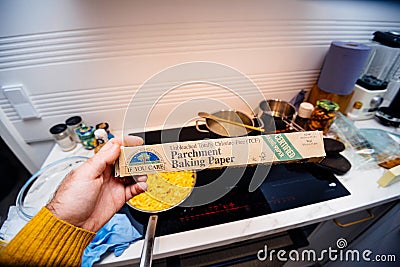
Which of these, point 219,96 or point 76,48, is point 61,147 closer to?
point 76,48

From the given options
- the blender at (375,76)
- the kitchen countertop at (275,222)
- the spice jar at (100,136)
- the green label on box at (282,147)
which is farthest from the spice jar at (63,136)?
the blender at (375,76)

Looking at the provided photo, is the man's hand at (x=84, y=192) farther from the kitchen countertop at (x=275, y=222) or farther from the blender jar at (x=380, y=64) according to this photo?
the blender jar at (x=380, y=64)

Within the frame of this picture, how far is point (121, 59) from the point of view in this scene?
58 centimetres

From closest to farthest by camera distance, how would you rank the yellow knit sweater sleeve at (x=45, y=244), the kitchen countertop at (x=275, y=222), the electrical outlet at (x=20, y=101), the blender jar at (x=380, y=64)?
the yellow knit sweater sleeve at (x=45, y=244) → the kitchen countertop at (x=275, y=222) → the electrical outlet at (x=20, y=101) → the blender jar at (x=380, y=64)

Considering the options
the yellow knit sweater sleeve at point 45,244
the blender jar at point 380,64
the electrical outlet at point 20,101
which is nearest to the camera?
the yellow knit sweater sleeve at point 45,244

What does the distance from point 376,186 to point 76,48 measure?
102 cm

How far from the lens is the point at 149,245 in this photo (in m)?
0.38

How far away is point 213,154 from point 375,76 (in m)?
0.92

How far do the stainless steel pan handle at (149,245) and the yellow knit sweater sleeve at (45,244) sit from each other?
13cm

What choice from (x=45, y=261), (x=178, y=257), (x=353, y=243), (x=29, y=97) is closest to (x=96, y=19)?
(x=29, y=97)

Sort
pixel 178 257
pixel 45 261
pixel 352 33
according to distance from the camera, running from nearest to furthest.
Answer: pixel 45 261 < pixel 178 257 < pixel 352 33

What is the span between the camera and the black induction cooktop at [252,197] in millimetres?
462

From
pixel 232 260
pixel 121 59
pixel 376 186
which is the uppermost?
pixel 121 59

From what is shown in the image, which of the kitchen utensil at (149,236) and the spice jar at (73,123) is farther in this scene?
the spice jar at (73,123)
